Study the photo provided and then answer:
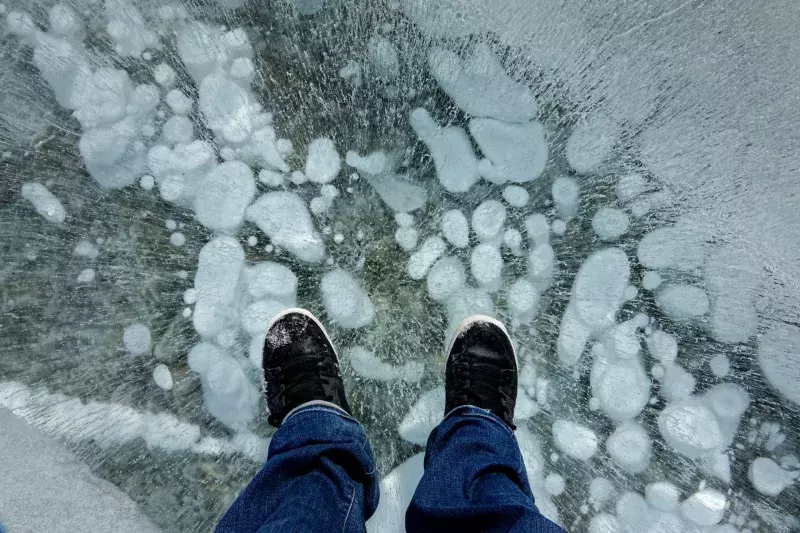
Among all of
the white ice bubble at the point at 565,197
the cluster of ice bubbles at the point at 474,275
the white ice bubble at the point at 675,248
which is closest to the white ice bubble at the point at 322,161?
the cluster of ice bubbles at the point at 474,275

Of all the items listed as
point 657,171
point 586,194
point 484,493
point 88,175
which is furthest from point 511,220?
point 88,175

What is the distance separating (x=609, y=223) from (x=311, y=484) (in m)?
0.61

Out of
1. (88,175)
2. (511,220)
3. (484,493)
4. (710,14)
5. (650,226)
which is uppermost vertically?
(88,175)

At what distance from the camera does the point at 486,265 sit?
79cm

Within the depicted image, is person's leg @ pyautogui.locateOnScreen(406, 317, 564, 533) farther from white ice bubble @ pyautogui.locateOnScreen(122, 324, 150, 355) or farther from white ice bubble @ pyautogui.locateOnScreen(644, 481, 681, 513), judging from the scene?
white ice bubble @ pyautogui.locateOnScreen(122, 324, 150, 355)

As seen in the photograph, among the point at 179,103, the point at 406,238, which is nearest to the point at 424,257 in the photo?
the point at 406,238

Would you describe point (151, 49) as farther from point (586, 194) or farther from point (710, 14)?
point (710, 14)

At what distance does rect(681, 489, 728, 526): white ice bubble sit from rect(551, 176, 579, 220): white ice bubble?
0.50 metres

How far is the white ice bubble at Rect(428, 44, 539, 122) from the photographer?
0.80 metres

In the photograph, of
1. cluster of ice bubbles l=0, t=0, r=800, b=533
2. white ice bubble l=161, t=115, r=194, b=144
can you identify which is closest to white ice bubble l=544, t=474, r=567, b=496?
cluster of ice bubbles l=0, t=0, r=800, b=533

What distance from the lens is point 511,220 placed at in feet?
2.62

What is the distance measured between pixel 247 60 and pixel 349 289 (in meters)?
0.43

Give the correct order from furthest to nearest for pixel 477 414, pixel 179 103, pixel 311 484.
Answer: pixel 179 103 → pixel 477 414 → pixel 311 484

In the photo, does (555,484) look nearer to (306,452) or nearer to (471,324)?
(471,324)
